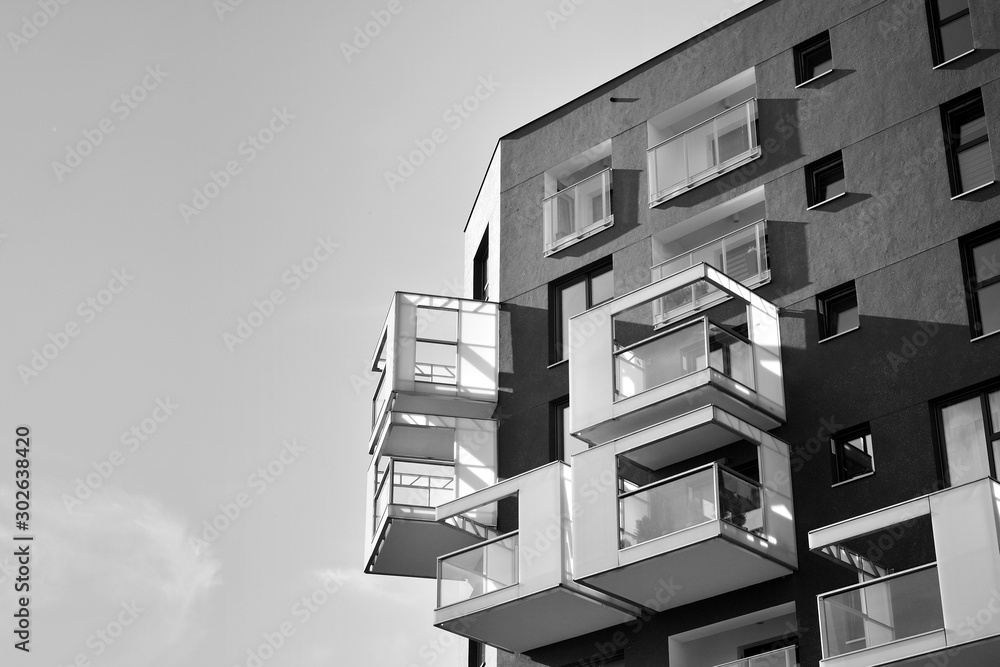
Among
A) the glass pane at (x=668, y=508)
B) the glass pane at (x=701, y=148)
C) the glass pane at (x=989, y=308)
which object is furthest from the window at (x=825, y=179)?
the glass pane at (x=668, y=508)

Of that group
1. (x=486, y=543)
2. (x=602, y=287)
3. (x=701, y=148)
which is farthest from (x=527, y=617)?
(x=701, y=148)

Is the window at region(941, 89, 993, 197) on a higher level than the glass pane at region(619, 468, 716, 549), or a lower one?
higher

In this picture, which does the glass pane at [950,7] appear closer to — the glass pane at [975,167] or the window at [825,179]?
the glass pane at [975,167]

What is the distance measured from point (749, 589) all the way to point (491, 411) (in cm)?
729

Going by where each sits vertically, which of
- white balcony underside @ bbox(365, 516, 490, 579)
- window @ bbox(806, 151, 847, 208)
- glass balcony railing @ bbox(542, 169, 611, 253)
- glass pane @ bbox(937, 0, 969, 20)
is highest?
glass pane @ bbox(937, 0, 969, 20)

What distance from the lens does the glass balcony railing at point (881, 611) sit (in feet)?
70.1

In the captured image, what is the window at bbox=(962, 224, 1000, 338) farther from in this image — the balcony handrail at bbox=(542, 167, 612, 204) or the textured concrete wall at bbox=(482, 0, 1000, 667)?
the balcony handrail at bbox=(542, 167, 612, 204)

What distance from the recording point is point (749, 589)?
25.5 metres

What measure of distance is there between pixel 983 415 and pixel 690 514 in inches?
180

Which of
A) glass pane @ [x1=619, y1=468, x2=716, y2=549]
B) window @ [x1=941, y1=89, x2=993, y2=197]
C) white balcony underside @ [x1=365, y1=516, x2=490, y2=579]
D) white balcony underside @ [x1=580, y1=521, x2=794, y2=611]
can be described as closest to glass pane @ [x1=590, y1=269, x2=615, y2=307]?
white balcony underside @ [x1=365, y1=516, x2=490, y2=579]

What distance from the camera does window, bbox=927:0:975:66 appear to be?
26750 millimetres

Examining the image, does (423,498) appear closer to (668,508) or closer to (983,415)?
(668,508)

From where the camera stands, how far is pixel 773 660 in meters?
24.2

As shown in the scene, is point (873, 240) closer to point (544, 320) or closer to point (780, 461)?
point (780, 461)
